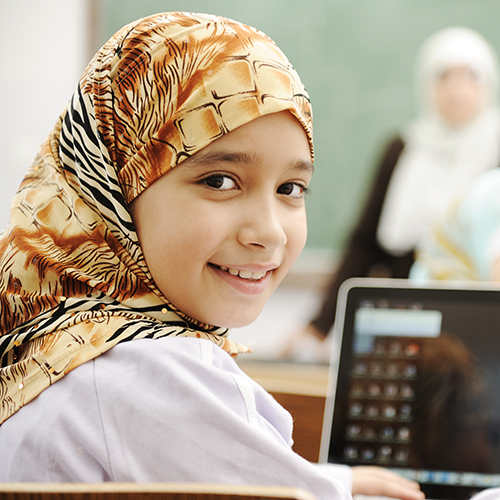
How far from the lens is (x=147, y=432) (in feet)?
1.59

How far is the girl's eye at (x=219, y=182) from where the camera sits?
1.94 feet

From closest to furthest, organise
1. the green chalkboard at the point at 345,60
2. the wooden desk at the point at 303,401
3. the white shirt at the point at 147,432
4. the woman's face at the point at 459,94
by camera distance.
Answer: the white shirt at the point at 147,432
the wooden desk at the point at 303,401
the woman's face at the point at 459,94
the green chalkboard at the point at 345,60

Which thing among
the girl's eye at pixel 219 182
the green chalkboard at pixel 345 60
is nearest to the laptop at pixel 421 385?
the girl's eye at pixel 219 182

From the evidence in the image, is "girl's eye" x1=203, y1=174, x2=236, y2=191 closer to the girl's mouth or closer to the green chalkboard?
the girl's mouth

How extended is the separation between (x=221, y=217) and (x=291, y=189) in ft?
0.37

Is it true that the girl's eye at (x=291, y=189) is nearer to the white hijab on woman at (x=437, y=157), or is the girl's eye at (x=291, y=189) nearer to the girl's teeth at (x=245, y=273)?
the girl's teeth at (x=245, y=273)

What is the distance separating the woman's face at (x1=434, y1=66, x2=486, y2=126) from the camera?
2379 millimetres

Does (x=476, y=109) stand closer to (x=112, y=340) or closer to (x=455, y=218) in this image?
(x=455, y=218)

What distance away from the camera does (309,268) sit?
2.93 m

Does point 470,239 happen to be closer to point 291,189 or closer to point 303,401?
point 303,401

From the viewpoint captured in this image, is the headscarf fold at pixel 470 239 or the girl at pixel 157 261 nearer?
the girl at pixel 157 261

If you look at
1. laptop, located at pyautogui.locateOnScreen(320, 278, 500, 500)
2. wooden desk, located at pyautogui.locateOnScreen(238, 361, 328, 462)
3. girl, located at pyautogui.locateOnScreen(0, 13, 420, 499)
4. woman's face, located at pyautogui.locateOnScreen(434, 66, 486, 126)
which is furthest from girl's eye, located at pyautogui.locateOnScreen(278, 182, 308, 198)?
woman's face, located at pyautogui.locateOnScreen(434, 66, 486, 126)

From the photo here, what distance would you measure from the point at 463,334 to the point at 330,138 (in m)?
2.11

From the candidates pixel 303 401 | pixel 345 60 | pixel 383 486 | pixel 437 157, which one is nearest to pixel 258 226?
pixel 383 486
